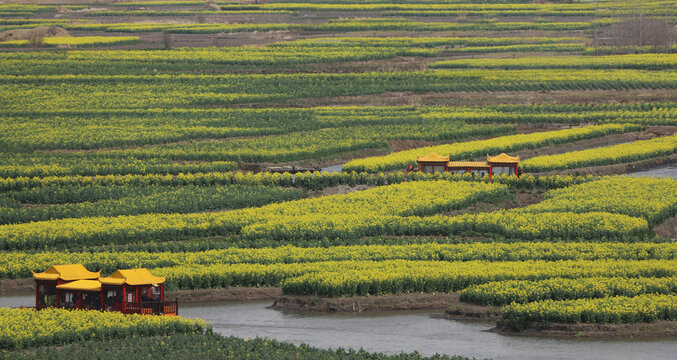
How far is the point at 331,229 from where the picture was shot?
53.5m

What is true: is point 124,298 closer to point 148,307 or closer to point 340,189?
point 148,307

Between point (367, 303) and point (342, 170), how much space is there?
27266 millimetres

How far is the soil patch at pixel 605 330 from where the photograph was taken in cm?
3888

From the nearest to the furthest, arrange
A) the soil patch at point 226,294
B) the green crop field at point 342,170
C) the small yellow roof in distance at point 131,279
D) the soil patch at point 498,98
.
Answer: the small yellow roof in distance at point 131,279 < the green crop field at point 342,170 < the soil patch at point 226,294 < the soil patch at point 498,98

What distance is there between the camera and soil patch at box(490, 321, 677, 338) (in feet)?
128

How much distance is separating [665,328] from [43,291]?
2134 cm

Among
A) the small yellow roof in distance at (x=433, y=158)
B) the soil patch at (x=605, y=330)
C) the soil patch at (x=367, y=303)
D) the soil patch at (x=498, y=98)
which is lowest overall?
the soil patch at (x=605, y=330)

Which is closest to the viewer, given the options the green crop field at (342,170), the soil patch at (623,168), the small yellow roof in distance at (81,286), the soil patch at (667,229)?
the small yellow roof in distance at (81,286)

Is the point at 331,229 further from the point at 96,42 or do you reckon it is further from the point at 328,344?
the point at 96,42

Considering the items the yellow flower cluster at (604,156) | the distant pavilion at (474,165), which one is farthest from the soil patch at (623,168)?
the distant pavilion at (474,165)

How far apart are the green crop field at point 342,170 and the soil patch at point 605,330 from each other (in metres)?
0.07

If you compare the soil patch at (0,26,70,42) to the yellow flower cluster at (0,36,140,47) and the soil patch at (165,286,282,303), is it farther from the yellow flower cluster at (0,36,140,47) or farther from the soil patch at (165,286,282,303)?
the soil patch at (165,286,282,303)

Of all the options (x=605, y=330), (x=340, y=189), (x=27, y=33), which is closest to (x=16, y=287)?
(x=605, y=330)

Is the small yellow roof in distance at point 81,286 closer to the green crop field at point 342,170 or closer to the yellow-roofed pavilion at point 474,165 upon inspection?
the green crop field at point 342,170
